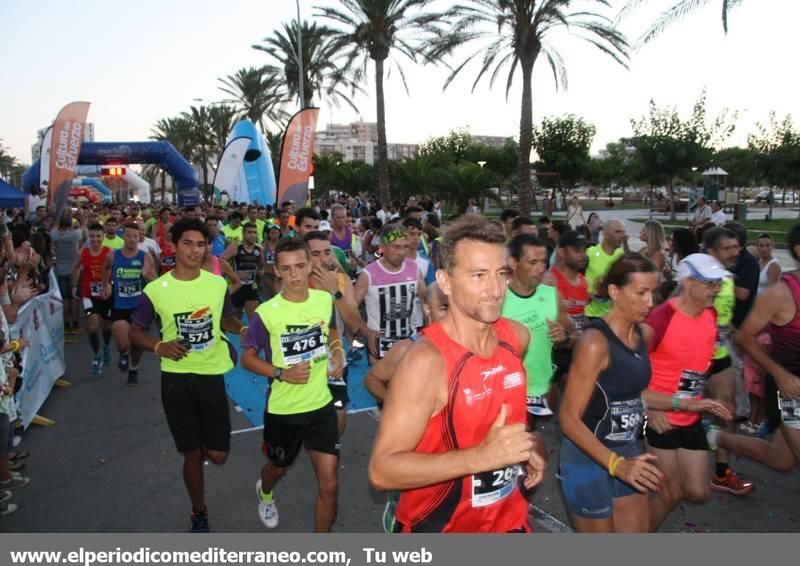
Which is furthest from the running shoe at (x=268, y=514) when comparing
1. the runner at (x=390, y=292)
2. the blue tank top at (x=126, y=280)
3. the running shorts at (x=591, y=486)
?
the blue tank top at (x=126, y=280)

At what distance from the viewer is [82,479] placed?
5684 mm

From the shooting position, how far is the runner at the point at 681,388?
12.8 feet

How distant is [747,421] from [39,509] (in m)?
6.51

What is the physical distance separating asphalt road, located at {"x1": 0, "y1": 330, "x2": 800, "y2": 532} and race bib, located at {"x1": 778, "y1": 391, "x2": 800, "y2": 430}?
0.85m

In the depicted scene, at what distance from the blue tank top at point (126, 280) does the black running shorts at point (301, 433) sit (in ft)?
16.8

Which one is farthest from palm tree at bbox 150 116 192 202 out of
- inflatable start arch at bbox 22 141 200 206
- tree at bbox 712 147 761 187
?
tree at bbox 712 147 761 187

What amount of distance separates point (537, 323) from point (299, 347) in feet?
5.60

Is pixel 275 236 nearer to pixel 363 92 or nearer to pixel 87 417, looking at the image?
pixel 87 417

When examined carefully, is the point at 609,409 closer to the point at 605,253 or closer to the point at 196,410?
the point at 196,410

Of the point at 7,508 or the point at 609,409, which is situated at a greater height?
the point at 609,409

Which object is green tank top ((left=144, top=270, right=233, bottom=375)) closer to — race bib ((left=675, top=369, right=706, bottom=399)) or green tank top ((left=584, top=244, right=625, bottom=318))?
race bib ((left=675, top=369, right=706, bottom=399))

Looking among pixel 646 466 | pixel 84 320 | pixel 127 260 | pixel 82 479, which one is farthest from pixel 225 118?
pixel 646 466

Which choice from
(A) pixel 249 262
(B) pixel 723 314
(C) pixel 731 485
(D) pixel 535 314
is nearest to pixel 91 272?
(A) pixel 249 262

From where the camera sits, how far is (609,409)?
3.43 m
